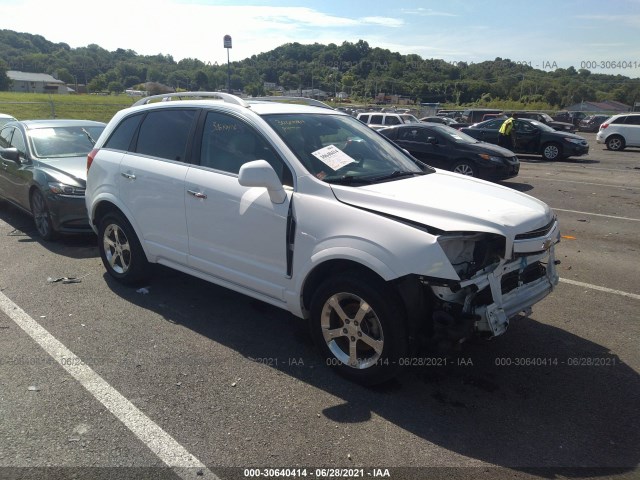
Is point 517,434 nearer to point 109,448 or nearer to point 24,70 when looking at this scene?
point 109,448

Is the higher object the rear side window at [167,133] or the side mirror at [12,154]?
the rear side window at [167,133]

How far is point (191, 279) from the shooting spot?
563 centimetres

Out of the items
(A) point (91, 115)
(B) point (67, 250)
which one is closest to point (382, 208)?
(B) point (67, 250)

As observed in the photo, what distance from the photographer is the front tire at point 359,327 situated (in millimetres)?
3211

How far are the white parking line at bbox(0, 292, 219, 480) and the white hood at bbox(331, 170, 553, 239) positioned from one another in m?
1.84

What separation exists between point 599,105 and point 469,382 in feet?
200

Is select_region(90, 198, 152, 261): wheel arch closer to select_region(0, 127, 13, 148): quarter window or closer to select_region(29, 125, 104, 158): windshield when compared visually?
select_region(29, 125, 104, 158): windshield

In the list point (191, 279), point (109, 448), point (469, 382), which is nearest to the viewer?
point (109, 448)

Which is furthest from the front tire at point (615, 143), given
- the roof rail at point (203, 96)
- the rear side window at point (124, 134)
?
the rear side window at point (124, 134)

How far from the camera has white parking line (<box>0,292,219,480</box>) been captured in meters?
2.74

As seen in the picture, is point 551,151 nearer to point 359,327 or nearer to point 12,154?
point 12,154

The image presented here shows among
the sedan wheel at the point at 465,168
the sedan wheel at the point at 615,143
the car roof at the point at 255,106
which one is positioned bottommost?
the sedan wheel at the point at 615,143

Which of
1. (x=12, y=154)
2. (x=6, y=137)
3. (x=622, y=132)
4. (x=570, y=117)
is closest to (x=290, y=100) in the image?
(x=12, y=154)

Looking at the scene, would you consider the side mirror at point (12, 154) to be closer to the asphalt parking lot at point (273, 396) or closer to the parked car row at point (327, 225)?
the asphalt parking lot at point (273, 396)
